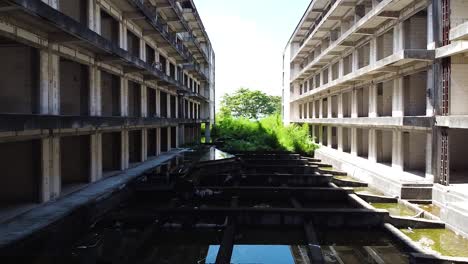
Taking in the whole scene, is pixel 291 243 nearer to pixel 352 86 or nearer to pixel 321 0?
pixel 352 86

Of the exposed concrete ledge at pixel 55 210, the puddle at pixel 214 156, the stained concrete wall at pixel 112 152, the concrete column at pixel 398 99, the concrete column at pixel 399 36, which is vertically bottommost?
the exposed concrete ledge at pixel 55 210

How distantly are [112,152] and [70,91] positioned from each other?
3579 mm

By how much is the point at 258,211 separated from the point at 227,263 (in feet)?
10.6

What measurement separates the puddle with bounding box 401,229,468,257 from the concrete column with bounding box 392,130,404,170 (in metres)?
7.11

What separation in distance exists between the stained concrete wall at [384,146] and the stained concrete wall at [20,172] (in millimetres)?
17215

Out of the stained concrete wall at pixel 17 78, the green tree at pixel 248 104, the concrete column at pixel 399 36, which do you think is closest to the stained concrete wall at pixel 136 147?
the stained concrete wall at pixel 17 78

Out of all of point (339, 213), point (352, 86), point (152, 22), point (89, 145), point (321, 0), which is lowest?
point (339, 213)

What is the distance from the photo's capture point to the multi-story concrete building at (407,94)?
12953mm

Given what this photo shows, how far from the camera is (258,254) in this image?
32.3ft

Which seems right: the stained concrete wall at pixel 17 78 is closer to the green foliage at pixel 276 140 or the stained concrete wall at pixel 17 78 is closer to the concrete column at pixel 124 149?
the concrete column at pixel 124 149

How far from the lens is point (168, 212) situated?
1108cm

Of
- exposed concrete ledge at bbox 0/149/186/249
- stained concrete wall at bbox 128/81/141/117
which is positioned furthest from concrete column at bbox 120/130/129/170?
stained concrete wall at bbox 128/81/141/117

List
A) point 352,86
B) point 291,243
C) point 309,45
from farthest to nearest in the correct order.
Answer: point 309,45 → point 352,86 → point 291,243

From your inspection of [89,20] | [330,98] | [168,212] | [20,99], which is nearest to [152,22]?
[89,20]
